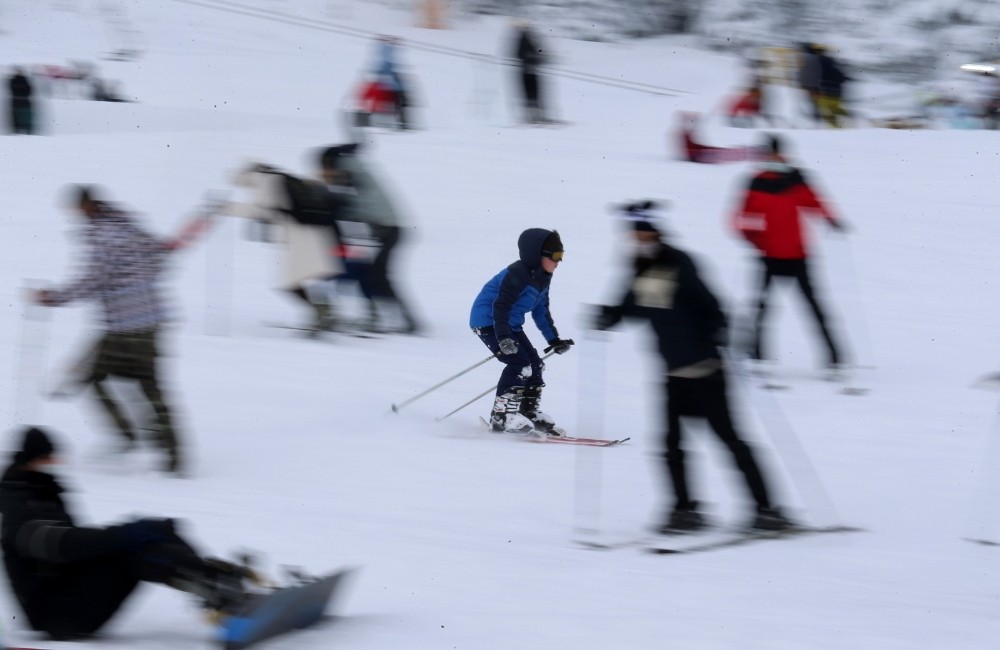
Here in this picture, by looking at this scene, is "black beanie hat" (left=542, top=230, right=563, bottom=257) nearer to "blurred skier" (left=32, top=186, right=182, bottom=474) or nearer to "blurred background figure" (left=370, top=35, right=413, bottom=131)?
"blurred skier" (left=32, top=186, right=182, bottom=474)

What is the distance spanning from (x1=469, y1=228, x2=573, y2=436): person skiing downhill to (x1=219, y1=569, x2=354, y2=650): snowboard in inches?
146

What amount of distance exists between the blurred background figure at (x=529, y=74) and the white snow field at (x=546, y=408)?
45 centimetres

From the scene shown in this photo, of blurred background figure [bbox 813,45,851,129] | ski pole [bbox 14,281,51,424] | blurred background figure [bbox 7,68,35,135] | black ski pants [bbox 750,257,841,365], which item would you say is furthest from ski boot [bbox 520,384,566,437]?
blurred background figure [bbox 7,68,35,135]

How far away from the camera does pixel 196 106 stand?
77.9 ft

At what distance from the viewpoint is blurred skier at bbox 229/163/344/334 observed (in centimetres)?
1123

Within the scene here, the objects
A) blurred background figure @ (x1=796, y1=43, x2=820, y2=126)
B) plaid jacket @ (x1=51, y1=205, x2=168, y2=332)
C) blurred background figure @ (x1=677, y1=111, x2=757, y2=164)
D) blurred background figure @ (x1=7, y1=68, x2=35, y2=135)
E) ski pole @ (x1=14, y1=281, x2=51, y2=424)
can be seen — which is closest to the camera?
plaid jacket @ (x1=51, y1=205, x2=168, y2=332)

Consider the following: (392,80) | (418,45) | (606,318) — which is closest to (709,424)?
(606,318)

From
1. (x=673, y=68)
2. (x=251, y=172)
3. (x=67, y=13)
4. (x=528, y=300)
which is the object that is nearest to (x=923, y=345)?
(x=528, y=300)

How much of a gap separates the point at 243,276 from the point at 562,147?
606 cm

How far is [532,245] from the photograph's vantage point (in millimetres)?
8812

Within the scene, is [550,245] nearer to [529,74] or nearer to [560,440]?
[560,440]

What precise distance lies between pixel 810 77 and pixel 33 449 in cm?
1679

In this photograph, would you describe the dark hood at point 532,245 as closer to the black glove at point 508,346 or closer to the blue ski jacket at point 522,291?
the blue ski jacket at point 522,291

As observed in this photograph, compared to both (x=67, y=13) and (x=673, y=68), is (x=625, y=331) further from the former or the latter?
(x=67, y=13)
